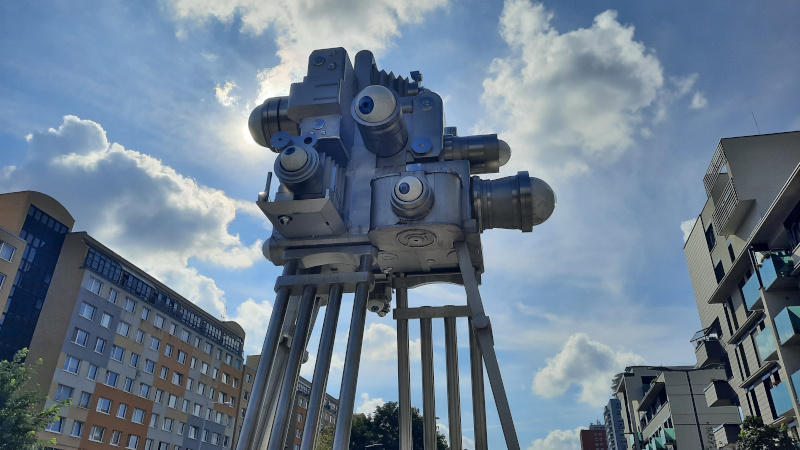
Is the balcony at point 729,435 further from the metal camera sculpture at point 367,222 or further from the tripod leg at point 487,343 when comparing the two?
the tripod leg at point 487,343

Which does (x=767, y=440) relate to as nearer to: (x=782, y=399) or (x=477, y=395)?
(x=782, y=399)

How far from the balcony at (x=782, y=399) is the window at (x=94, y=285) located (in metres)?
46.9

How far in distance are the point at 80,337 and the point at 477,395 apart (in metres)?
40.5

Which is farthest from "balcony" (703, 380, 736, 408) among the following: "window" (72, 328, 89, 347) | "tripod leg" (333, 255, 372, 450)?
"window" (72, 328, 89, 347)

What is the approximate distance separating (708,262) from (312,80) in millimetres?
33812

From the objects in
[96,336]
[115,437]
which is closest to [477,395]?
[96,336]

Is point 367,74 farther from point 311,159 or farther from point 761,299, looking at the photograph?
point 761,299

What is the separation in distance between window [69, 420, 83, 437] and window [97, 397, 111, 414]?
6.44 feet

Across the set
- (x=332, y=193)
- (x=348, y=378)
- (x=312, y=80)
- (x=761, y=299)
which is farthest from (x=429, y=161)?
(x=761, y=299)

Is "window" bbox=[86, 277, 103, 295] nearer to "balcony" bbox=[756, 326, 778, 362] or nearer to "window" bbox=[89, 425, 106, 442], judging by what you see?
"window" bbox=[89, 425, 106, 442]

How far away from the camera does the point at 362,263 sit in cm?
1534

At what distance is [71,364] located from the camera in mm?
45531

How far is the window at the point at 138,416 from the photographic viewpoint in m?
50.2

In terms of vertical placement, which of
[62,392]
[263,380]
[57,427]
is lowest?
[263,380]
